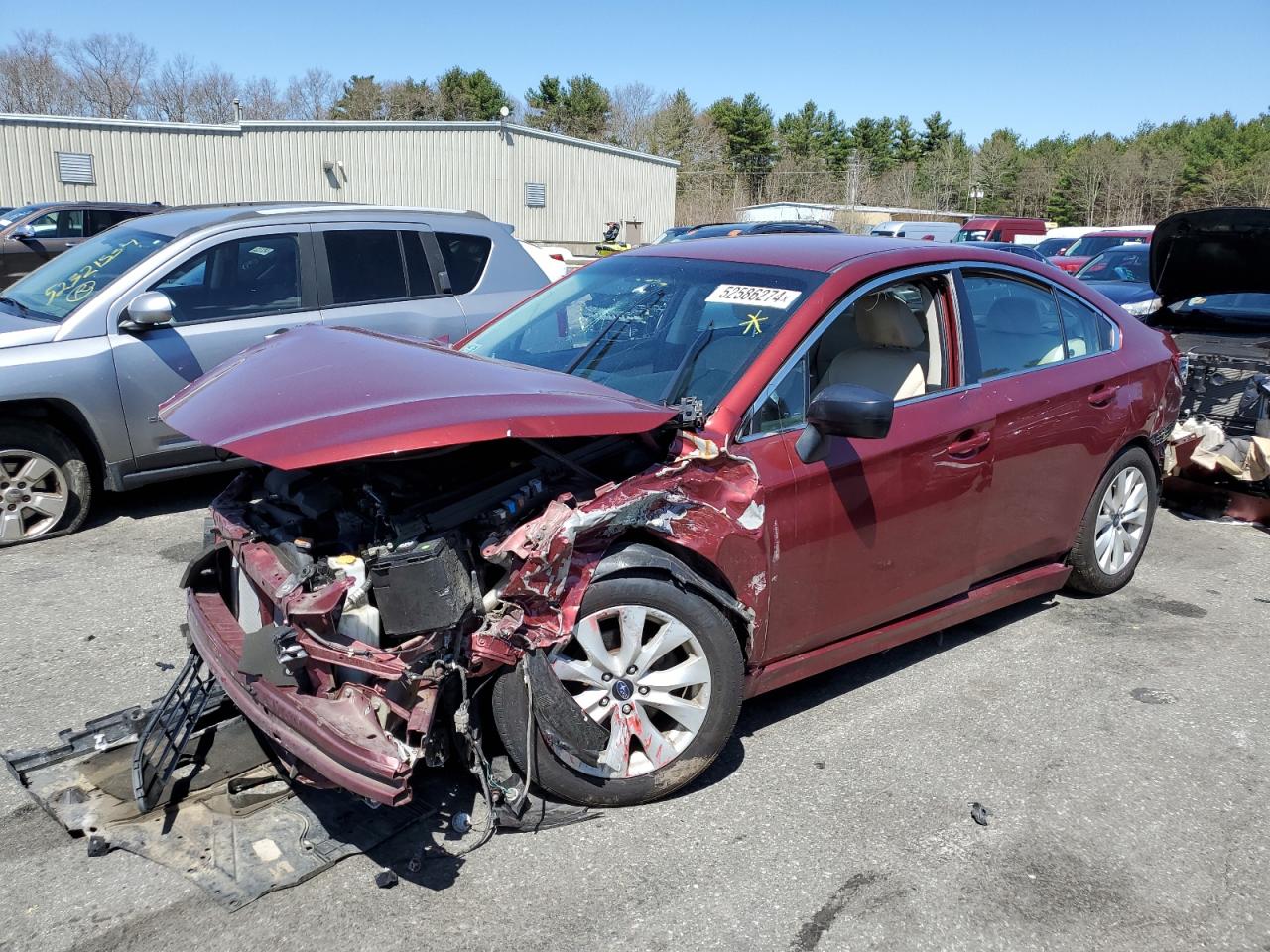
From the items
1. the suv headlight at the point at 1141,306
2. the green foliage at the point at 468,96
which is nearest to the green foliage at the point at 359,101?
the green foliage at the point at 468,96

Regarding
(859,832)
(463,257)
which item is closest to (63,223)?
(463,257)

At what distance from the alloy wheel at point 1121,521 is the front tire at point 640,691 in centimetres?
260

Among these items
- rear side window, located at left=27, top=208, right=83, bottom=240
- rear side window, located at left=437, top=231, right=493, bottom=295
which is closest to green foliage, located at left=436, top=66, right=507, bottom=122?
rear side window, located at left=27, top=208, right=83, bottom=240

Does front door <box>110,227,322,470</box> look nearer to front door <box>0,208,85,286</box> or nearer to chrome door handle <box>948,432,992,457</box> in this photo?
chrome door handle <box>948,432,992,457</box>

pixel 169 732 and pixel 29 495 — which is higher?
pixel 29 495

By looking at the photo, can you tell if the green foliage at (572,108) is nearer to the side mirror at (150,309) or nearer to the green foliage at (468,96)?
the green foliage at (468,96)

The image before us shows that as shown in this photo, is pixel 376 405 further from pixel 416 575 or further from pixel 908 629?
pixel 908 629

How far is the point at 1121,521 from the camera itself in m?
5.16

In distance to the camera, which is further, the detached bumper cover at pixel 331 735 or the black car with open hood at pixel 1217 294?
the black car with open hood at pixel 1217 294

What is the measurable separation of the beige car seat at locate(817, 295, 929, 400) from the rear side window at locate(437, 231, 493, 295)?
13.0 feet

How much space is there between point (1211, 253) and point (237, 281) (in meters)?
6.69

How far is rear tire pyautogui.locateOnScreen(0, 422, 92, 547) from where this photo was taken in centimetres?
569

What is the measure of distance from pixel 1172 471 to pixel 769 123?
237ft

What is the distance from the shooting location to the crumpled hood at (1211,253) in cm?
683
